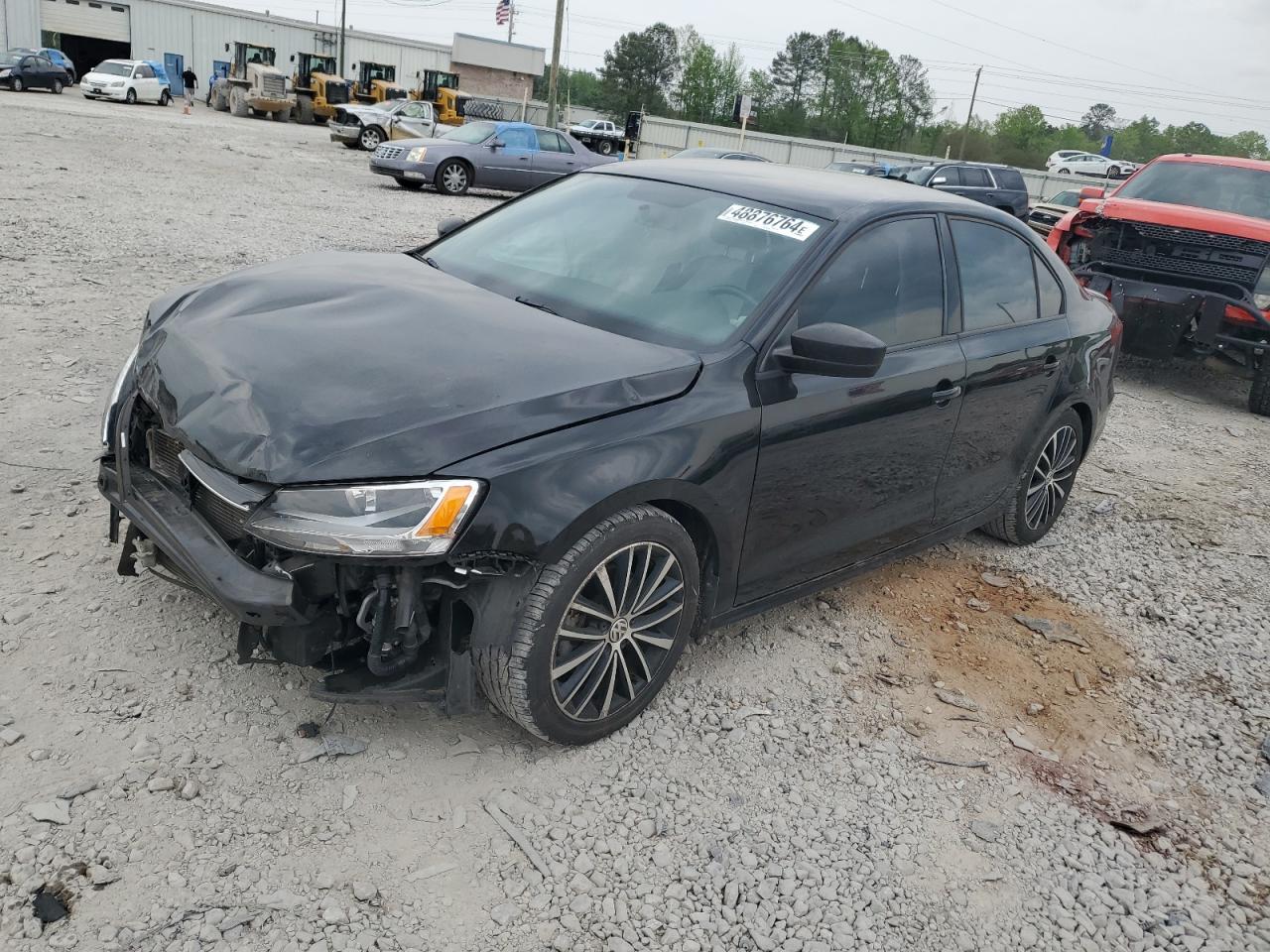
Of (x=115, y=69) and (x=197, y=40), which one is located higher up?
(x=197, y=40)

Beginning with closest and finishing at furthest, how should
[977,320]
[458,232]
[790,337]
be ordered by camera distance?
[790,337] < [977,320] < [458,232]

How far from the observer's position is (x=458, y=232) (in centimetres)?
434

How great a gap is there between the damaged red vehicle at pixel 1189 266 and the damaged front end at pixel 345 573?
24.5ft

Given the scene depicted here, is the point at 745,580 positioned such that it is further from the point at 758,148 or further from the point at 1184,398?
the point at 758,148

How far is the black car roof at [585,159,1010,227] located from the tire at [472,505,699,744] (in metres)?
1.44

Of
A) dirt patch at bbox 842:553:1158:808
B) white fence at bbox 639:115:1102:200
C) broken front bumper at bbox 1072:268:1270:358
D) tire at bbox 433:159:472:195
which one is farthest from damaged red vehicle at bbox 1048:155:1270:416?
white fence at bbox 639:115:1102:200

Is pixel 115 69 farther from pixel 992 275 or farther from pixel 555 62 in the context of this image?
pixel 992 275

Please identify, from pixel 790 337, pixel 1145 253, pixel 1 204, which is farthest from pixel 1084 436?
pixel 1 204

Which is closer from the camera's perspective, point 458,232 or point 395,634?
point 395,634

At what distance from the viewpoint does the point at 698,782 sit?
3.01 metres

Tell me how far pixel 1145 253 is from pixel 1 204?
11073mm

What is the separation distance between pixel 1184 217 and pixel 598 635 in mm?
7782

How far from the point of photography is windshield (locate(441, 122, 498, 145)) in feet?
58.2

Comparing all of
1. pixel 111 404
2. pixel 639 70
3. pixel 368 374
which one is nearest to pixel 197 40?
pixel 639 70
